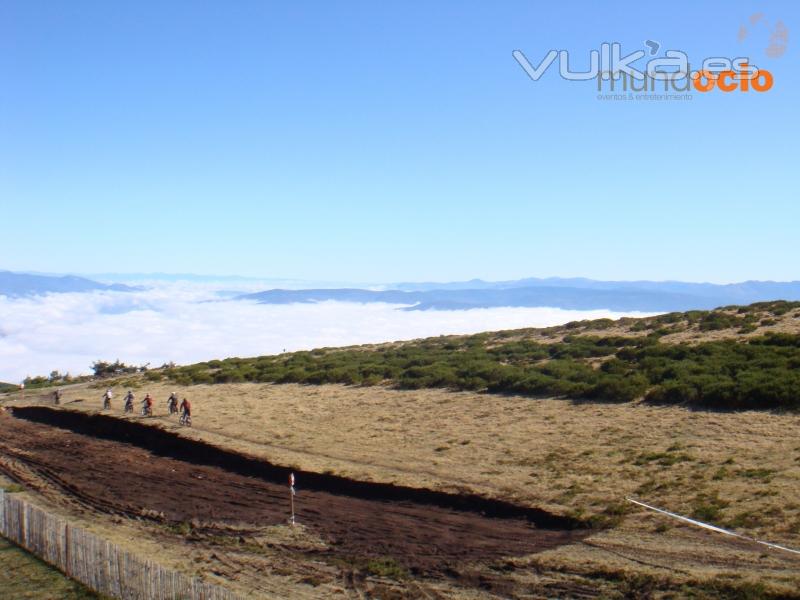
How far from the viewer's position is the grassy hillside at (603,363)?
30781mm

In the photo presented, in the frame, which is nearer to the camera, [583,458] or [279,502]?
[279,502]

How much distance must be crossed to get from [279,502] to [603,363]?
22.4 metres

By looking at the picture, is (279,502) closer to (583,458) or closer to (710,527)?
(583,458)

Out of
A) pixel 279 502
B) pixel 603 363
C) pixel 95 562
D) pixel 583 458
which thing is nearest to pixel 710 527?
pixel 583 458

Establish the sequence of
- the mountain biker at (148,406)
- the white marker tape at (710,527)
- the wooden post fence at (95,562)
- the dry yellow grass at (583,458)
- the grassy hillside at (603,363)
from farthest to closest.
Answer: the mountain biker at (148,406), the grassy hillside at (603,363), the dry yellow grass at (583,458), the white marker tape at (710,527), the wooden post fence at (95,562)

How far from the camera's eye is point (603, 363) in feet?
131

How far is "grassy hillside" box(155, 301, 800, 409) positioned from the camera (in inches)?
1212

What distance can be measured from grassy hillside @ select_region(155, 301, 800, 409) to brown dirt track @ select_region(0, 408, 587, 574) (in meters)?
13.2

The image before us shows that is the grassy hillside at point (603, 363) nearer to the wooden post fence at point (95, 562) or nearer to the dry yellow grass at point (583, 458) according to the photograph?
the dry yellow grass at point (583, 458)

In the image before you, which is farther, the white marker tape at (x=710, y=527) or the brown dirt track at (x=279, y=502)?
the brown dirt track at (x=279, y=502)

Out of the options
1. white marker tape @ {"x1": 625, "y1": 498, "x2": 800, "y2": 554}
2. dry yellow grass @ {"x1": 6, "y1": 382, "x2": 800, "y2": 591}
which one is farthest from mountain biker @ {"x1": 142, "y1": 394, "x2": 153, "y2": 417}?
white marker tape @ {"x1": 625, "y1": 498, "x2": 800, "y2": 554}

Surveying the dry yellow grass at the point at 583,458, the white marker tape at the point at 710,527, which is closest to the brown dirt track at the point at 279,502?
the dry yellow grass at the point at 583,458

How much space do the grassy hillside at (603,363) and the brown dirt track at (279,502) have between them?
13.2m

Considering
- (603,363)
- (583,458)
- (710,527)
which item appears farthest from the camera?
(603,363)
